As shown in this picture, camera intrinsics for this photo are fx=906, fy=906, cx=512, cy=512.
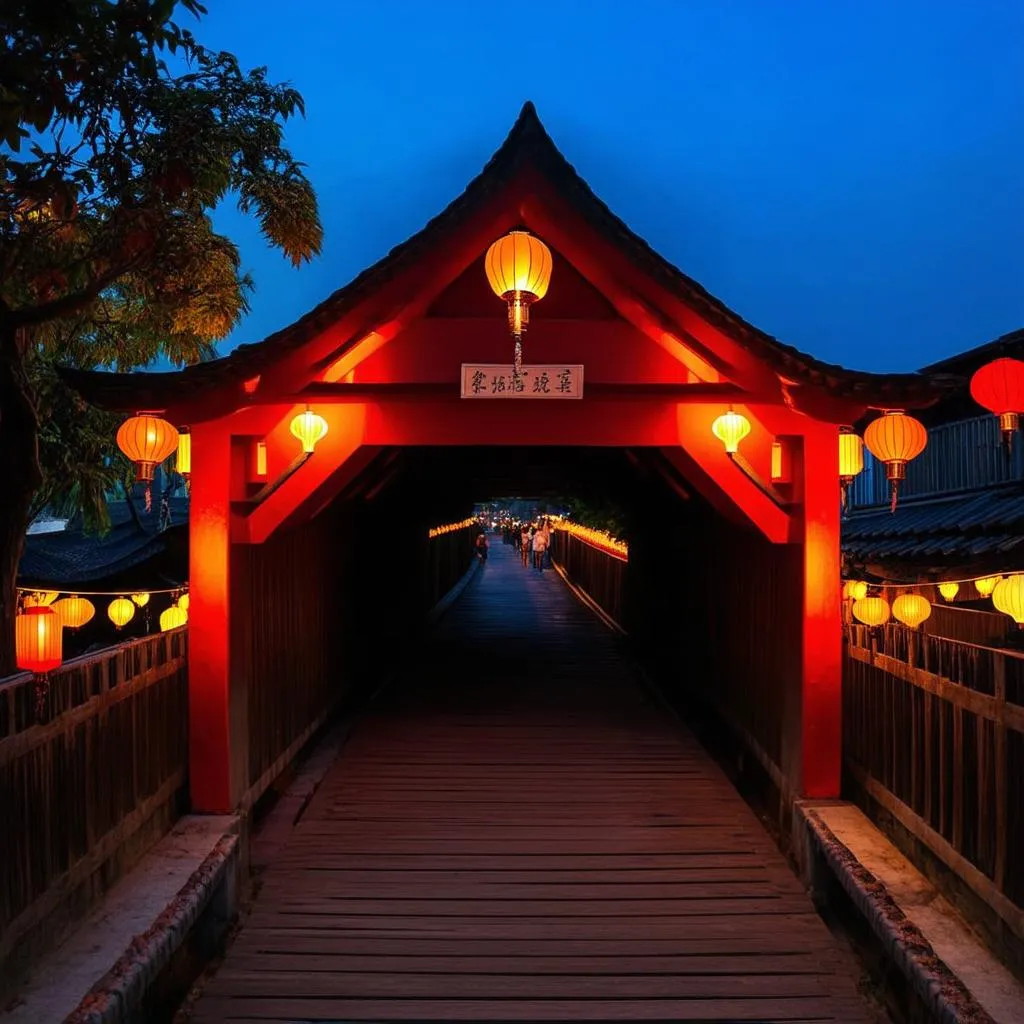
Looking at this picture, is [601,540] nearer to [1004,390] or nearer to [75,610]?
[75,610]

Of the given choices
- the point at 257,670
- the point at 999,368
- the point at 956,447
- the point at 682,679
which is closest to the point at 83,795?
the point at 257,670

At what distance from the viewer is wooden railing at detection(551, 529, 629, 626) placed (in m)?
19.7

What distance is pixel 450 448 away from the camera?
12.2m

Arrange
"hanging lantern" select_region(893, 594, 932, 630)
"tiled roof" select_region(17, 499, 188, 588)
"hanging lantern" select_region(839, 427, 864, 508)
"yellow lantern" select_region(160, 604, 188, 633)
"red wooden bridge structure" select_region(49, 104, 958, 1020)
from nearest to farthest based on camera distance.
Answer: "red wooden bridge structure" select_region(49, 104, 958, 1020), "hanging lantern" select_region(893, 594, 932, 630), "hanging lantern" select_region(839, 427, 864, 508), "yellow lantern" select_region(160, 604, 188, 633), "tiled roof" select_region(17, 499, 188, 588)

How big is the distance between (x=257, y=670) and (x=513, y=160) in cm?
447

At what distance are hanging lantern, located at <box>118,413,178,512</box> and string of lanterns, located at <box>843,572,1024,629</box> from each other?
5.53 meters

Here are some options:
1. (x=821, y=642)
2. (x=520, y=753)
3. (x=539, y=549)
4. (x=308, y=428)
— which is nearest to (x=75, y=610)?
(x=308, y=428)

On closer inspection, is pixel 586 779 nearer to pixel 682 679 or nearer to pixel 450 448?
pixel 682 679

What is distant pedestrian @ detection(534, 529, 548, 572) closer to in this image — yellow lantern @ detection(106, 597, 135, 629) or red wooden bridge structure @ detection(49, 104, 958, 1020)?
red wooden bridge structure @ detection(49, 104, 958, 1020)

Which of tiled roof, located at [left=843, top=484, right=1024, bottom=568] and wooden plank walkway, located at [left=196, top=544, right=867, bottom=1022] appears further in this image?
tiled roof, located at [left=843, top=484, right=1024, bottom=568]

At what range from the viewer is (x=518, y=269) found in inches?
237

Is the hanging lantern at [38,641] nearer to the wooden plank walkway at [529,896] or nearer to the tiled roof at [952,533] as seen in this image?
the wooden plank walkway at [529,896]

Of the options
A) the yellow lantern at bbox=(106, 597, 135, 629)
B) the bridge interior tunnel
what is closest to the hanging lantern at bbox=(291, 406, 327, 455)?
the bridge interior tunnel

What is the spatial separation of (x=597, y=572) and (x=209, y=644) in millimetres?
17747
